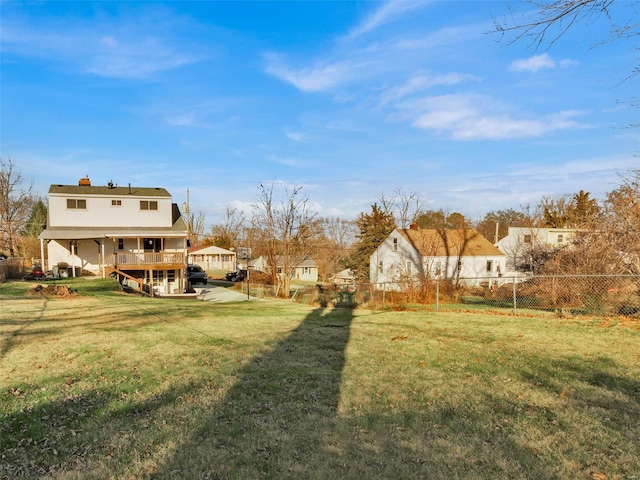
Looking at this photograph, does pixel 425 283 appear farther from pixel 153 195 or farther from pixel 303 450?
pixel 153 195

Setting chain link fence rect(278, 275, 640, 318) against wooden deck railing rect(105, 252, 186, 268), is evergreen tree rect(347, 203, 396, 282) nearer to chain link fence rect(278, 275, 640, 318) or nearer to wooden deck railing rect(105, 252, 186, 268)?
wooden deck railing rect(105, 252, 186, 268)

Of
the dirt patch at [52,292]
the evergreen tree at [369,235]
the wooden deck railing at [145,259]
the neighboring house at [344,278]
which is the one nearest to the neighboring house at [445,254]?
the evergreen tree at [369,235]

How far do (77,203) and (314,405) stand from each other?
2857 cm

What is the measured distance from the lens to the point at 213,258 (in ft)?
194

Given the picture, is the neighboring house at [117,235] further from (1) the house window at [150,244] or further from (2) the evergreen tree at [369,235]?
(2) the evergreen tree at [369,235]

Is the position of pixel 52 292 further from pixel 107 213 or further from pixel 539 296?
pixel 539 296

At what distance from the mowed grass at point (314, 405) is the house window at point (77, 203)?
21.2m

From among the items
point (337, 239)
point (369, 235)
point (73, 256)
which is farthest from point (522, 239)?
point (73, 256)

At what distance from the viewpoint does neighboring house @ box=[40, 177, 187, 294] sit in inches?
1022

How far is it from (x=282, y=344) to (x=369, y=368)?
7.48 feet

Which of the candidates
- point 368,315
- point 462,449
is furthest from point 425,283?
point 462,449

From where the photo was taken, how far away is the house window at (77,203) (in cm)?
2725

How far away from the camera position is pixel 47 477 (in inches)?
121

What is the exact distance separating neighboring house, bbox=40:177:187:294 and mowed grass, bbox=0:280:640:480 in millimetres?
17848
